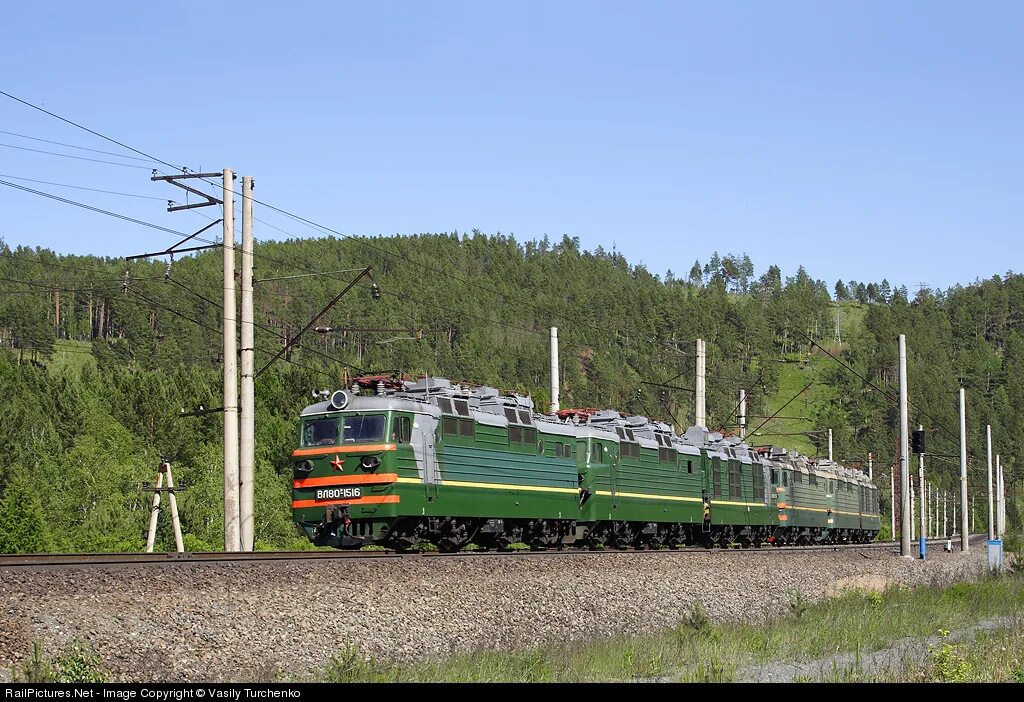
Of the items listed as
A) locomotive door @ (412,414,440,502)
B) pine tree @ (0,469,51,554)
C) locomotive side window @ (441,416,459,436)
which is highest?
locomotive side window @ (441,416,459,436)

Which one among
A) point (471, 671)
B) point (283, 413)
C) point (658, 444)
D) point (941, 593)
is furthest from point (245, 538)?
point (283, 413)

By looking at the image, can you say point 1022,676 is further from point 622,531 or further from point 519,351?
point 519,351

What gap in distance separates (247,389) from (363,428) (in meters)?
5.36

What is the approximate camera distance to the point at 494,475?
3138 cm

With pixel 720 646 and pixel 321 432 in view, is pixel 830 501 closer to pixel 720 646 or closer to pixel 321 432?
pixel 321 432

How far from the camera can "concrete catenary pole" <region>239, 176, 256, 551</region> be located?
31.0 m

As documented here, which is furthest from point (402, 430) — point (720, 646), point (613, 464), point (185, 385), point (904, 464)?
point (185, 385)

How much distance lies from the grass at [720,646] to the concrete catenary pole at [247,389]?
1044cm

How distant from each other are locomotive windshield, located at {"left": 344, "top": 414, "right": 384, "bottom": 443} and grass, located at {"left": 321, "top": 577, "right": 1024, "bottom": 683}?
6.90 metres

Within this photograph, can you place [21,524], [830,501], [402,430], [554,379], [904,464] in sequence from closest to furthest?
[402,430]
[554,379]
[904,464]
[830,501]
[21,524]

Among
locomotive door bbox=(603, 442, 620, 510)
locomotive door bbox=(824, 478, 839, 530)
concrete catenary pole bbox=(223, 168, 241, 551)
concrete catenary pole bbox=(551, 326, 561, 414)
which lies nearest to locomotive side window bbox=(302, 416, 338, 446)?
concrete catenary pole bbox=(223, 168, 241, 551)

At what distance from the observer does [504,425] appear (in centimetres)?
3212

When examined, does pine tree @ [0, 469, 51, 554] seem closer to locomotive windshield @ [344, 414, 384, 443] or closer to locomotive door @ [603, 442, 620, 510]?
locomotive door @ [603, 442, 620, 510]

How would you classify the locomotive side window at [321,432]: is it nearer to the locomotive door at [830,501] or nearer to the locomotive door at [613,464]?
the locomotive door at [613,464]
